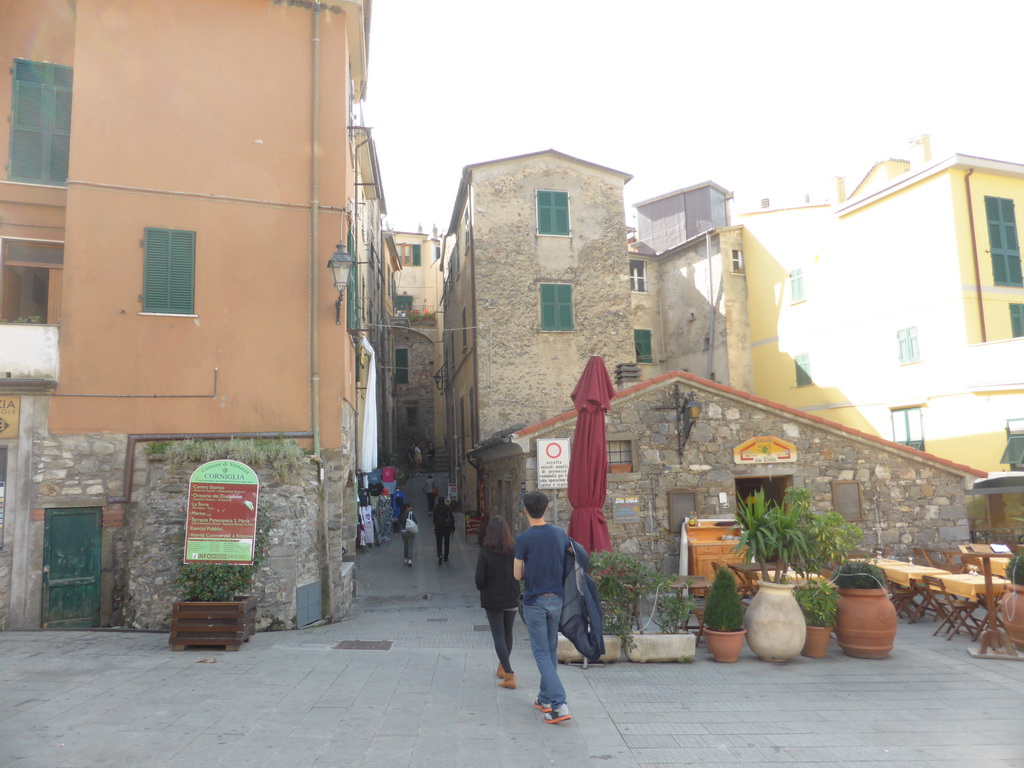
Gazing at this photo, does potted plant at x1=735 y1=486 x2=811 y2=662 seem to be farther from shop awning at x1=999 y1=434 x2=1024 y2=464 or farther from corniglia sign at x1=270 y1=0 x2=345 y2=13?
shop awning at x1=999 y1=434 x2=1024 y2=464

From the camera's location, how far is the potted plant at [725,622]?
7.11 metres

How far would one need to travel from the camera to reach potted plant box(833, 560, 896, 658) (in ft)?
23.9

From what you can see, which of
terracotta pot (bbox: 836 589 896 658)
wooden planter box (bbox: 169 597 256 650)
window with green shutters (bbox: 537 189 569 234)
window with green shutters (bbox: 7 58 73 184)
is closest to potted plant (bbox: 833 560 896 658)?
terracotta pot (bbox: 836 589 896 658)

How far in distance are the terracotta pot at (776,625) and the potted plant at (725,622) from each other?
Result: 0.47 ft

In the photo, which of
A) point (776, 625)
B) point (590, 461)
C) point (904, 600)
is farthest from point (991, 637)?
point (590, 461)

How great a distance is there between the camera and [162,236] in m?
10.4

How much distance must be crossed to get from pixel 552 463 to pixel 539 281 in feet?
30.6

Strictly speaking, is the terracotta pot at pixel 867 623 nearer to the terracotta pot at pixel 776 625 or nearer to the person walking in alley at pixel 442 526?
the terracotta pot at pixel 776 625

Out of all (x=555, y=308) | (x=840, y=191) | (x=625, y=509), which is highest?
(x=840, y=191)

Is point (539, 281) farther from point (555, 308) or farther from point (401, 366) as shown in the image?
point (401, 366)

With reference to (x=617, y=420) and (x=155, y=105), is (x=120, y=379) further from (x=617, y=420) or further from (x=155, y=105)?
(x=617, y=420)

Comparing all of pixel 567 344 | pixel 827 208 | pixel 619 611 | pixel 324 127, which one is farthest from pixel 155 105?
pixel 827 208

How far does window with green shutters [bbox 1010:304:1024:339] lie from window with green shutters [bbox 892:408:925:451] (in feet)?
9.18

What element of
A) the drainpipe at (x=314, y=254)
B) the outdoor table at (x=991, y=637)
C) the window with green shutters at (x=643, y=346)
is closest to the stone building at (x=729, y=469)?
the drainpipe at (x=314, y=254)
